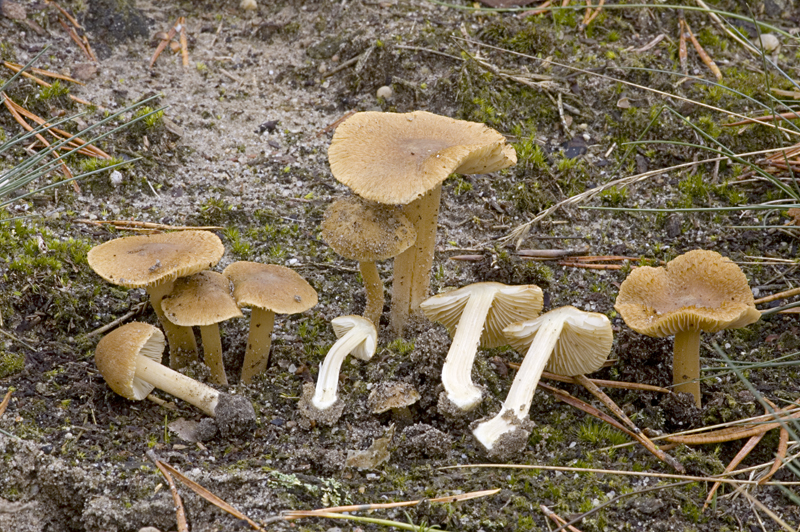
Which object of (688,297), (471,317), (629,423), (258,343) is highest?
(688,297)

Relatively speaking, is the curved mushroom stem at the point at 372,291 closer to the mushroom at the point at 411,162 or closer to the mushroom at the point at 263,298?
the mushroom at the point at 411,162

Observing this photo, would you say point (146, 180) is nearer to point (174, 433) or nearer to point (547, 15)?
point (174, 433)

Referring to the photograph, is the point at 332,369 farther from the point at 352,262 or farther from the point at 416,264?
the point at 352,262

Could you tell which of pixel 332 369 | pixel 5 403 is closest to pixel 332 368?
pixel 332 369

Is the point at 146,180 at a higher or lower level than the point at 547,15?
lower

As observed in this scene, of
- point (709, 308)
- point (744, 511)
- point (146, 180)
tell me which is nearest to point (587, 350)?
point (709, 308)

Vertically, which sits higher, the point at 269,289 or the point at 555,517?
the point at 269,289
